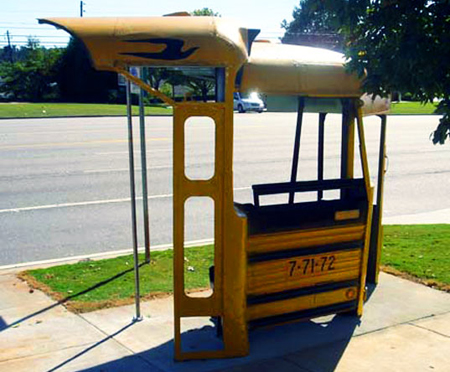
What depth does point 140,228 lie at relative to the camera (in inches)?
364

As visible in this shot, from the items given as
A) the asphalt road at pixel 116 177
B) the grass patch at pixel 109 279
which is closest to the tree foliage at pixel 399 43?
the grass patch at pixel 109 279

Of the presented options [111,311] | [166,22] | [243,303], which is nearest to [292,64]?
[166,22]

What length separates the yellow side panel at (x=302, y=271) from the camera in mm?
4977

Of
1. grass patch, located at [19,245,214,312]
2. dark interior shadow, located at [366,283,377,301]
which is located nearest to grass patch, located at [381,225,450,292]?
dark interior shadow, located at [366,283,377,301]

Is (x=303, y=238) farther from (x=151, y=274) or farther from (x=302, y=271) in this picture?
(x=151, y=274)

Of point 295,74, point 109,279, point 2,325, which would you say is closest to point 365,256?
point 295,74

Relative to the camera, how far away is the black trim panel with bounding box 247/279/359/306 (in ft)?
16.4

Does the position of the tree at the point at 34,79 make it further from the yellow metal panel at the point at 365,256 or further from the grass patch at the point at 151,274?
the yellow metal panel at the point at 365,256

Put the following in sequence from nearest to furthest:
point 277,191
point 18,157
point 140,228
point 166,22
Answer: point 166,22 < point 277,191 < point 140,228 < point 18,157

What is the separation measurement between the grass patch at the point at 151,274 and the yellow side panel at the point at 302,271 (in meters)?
1.50

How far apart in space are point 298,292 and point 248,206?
0.81 metres

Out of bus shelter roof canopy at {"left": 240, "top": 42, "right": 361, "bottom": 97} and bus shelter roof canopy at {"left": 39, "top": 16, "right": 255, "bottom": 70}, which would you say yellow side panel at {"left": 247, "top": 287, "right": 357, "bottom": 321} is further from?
bus shelter roof canopy at {"left": 39, "top": 16, "right": 255, "bottom": 70}

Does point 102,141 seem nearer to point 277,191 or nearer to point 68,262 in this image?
point 68,262

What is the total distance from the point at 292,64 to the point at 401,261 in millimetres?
3339
